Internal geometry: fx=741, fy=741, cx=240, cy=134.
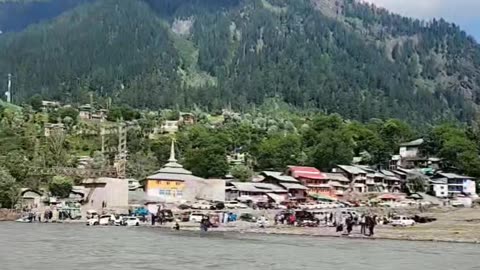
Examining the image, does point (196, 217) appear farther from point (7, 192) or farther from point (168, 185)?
point (168, 185)

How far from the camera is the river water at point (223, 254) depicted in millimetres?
34969

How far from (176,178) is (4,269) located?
84.4m

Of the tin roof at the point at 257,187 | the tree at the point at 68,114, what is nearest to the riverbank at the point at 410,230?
the tin roof at the point at 257,187

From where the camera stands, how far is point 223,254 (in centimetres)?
4128

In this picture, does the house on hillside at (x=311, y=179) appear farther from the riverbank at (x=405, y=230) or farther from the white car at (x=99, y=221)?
the white car at (x=99, y=221)

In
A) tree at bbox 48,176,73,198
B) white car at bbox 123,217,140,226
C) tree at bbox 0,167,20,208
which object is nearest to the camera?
white car at bbox 123,217,140,226

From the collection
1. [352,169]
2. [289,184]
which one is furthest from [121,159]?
[352,169]

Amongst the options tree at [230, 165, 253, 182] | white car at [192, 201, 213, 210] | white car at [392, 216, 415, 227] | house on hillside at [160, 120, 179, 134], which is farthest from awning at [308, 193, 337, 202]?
house on hillside at [160, 120, 179, 134]

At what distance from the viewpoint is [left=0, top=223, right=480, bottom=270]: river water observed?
34969 mm

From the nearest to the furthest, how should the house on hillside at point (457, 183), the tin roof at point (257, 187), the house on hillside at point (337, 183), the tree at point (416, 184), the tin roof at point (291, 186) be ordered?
the tin roof at point (257, 187) < the tin roof at point (291, 186) < the house on hillside at point (457, 183) < the house on hillside at point (337, 183) < the tree at point (416, 184)

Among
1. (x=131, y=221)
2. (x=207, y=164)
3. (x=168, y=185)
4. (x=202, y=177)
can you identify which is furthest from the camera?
(x=207, y=164)

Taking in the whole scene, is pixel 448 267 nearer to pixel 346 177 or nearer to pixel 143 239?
pixel 143 239

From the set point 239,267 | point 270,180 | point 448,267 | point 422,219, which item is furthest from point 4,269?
point 270,180

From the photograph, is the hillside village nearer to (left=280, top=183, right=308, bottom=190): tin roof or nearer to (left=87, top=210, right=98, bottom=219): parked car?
(left=280, top=183, right=308, bottom=190): tin roof
